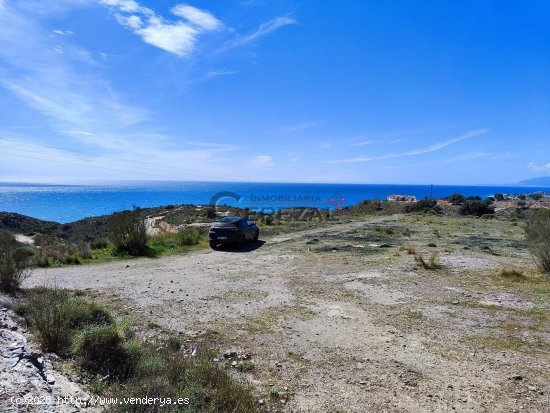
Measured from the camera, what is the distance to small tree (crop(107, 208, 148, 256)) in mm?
16156

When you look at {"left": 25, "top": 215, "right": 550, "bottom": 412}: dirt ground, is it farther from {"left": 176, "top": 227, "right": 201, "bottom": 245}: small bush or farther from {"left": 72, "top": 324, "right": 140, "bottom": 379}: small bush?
{"left": 176, "top": 227, "right": 201, "bottom": 245}: small bush

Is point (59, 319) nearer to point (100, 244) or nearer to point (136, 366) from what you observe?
point (136, 366)

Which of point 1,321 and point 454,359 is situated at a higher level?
point 1,321

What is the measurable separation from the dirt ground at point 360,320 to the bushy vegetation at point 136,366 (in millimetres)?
584

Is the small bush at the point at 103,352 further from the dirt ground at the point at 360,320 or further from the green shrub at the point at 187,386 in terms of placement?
the dirt ground at the point at 360,320

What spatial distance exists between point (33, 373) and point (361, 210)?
4460 centimetres

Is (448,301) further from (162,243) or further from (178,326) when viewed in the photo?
(162,243)

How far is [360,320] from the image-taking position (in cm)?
729

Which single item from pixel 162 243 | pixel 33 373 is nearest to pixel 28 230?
pixel 162 243

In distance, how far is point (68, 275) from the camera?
11625mm

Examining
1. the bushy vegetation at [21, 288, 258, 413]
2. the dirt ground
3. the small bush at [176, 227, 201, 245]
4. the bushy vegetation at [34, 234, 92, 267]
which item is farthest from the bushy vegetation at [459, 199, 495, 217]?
the bushy vegetation at [21, 288, 258, 413]

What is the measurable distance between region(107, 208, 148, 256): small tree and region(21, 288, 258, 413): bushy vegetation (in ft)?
35.3

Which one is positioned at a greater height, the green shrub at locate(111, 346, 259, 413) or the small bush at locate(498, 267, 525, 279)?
the green shrub at locate(111, 346, 259, 413)

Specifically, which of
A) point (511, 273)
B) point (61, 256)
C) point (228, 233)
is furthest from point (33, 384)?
point (228, 233)
